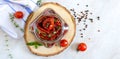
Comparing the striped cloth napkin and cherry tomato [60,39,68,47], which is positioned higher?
the striped cloth napkin

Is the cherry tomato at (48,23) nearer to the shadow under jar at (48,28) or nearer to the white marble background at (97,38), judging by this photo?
the shadow under jar at (48,28)

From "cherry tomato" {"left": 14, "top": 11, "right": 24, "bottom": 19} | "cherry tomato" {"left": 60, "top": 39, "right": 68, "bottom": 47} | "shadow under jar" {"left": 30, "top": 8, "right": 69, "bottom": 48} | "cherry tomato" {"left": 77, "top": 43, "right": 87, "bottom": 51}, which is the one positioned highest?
A: "cherry tomato" {"left": 14, "top": 11, "right": 24, "bottom": 19}

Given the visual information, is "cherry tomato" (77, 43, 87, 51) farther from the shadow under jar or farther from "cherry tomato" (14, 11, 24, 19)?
"cherry tomato" (14, 11, 24, 19)

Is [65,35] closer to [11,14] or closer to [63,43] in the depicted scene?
[63,43]

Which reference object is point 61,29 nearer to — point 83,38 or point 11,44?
point 83,38

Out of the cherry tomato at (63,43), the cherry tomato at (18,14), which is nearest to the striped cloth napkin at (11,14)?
the cherry tomato at (18,14)

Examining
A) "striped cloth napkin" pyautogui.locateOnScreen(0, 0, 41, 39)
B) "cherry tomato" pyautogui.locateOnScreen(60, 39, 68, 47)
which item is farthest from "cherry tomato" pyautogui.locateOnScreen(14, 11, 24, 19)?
"cherry tomato" pyautogui.locateOnScreen(60, 39, 68, 47)
